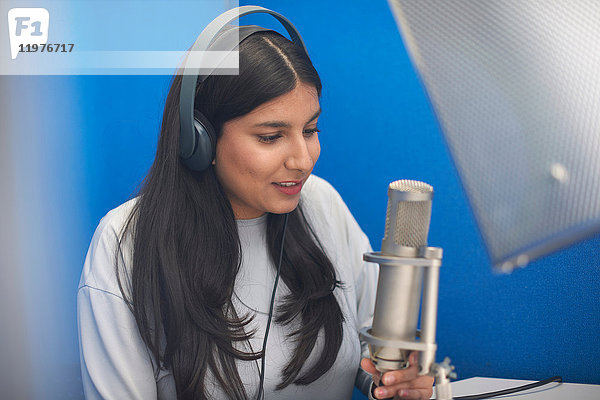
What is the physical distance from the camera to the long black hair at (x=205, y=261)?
2.82 feet

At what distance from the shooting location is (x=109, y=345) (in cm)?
84

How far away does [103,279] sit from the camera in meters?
0.87

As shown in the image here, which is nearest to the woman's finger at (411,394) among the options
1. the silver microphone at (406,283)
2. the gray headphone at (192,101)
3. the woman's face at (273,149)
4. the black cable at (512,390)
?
the silver microphone at (406,283)

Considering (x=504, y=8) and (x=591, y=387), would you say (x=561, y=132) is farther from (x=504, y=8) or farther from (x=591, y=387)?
(x=591, y=387)

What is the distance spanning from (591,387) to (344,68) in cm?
83

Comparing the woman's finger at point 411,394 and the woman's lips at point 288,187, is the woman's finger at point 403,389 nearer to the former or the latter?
the woman's finger at point 411,394

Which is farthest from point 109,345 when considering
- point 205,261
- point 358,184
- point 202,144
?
point 358,184

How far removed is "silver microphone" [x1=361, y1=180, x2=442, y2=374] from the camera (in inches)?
20.6

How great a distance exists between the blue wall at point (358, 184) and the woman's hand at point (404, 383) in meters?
0.39

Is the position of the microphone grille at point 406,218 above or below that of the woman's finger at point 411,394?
above

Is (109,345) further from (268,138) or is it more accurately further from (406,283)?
(406,283)

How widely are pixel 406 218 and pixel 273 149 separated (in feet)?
1.20

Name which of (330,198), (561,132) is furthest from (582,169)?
(330,198)

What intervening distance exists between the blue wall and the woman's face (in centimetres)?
35
